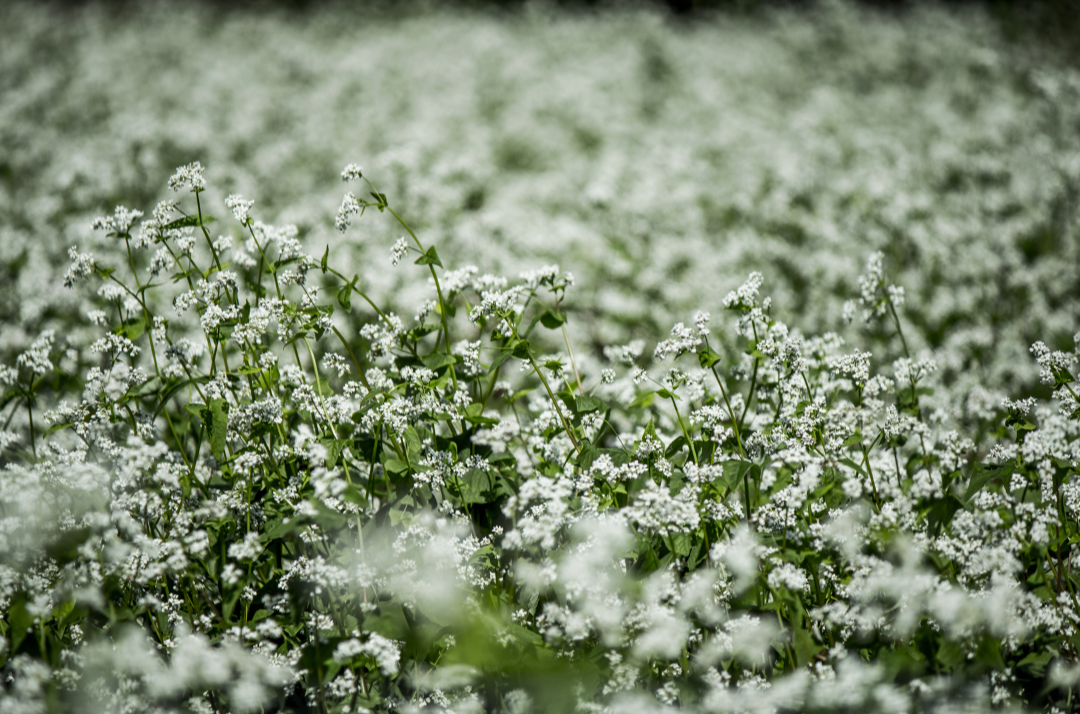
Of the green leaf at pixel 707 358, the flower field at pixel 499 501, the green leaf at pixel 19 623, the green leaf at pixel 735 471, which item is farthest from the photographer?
the green leaf at pixel 707 358

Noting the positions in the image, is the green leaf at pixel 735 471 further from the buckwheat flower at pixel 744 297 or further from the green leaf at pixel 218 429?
the green leaf at pixel 218 429

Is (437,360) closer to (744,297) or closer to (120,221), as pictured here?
(744,297)

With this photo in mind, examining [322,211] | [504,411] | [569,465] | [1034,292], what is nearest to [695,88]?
[1034,292]

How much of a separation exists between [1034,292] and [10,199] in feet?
32.7

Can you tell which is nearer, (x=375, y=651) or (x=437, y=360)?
(x=375, y=651)

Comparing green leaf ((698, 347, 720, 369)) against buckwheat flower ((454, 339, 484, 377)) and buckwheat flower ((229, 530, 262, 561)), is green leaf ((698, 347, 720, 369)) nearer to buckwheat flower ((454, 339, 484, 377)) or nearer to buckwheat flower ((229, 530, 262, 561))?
buckwheat flower ((454, 339, 484, 377))

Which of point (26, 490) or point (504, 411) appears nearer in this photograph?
point (26, 490)

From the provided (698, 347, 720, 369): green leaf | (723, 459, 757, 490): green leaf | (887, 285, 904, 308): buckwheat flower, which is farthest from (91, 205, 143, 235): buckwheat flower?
(887, 285, 904, 308): buckwheat flower

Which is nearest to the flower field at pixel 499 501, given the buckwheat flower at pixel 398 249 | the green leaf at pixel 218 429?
the green leaf at pixel 218 429

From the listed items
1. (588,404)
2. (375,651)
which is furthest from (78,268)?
(588,404)

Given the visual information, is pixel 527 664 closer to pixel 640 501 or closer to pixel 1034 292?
pixel 640 501

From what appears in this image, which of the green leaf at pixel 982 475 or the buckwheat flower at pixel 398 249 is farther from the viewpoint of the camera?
the buckwheat flower at pixel 398 249

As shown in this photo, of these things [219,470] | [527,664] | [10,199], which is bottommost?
[527,664]

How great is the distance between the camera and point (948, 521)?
7.21ft
